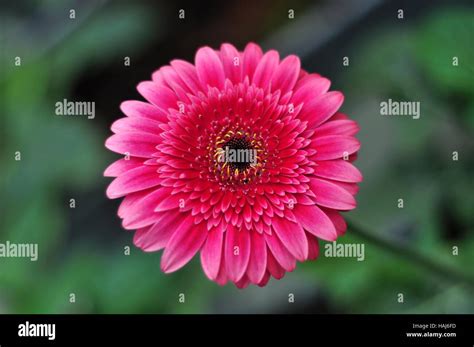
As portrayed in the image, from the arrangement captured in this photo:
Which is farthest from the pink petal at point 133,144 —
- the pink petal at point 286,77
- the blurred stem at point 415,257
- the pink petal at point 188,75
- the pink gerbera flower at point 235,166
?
the blurred stem at point 415,257

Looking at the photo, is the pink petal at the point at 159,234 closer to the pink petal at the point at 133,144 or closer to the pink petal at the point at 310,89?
the pink petal at the point at 133,144

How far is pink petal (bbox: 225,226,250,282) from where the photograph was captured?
0.84 meters

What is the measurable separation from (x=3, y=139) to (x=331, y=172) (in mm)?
953

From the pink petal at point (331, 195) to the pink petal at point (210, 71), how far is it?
0.21 metres

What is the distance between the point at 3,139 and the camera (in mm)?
1491

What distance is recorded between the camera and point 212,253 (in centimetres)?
Result: 85

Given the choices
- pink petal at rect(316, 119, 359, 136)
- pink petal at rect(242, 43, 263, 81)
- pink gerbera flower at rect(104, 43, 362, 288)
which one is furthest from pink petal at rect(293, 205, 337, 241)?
pink petal at rect(242, 43, 263, 81)

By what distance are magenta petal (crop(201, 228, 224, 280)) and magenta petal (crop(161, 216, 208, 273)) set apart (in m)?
0.01

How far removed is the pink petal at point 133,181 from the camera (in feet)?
2.80

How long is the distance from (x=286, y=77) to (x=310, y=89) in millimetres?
42

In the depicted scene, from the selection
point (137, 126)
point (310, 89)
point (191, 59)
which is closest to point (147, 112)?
point (137, 126)

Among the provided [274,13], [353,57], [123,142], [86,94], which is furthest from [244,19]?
[123,142]

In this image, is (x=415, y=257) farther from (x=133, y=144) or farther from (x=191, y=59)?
(x=191, y=59)
